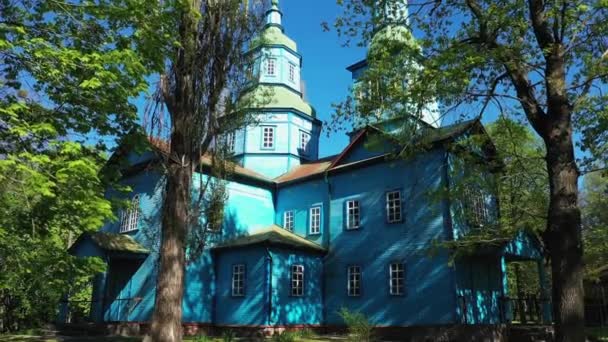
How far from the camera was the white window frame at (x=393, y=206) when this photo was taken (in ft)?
61.2

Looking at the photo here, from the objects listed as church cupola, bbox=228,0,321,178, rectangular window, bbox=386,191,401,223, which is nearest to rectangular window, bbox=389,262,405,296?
rectangular window, bbox=386,191,401,223

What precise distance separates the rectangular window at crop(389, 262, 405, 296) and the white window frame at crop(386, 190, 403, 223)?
66.6 inches

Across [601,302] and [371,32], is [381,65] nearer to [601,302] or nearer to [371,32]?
[371,32]

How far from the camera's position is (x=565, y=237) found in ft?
29.5

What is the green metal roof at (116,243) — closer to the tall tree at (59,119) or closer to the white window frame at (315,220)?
the white window frame at (315,220)

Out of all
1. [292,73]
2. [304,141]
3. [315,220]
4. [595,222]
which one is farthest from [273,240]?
[595,222]

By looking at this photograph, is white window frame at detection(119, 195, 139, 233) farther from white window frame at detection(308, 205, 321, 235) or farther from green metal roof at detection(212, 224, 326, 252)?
white window frame at detection(308, 205, 321, 235)

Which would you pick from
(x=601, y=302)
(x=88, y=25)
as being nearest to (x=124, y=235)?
(x=88, y=25)

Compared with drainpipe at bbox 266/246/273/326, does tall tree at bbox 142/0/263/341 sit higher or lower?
higher

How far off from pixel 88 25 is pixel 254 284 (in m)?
13.1

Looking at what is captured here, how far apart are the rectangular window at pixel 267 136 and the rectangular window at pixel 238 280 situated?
812 cm

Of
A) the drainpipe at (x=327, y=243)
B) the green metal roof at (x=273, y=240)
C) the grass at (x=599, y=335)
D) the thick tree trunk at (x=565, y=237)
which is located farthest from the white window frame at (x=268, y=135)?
the thick tree trunk at (x=565, y=237)

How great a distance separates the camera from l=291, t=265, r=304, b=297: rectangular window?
20.0 m

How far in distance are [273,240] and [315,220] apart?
307 cm
